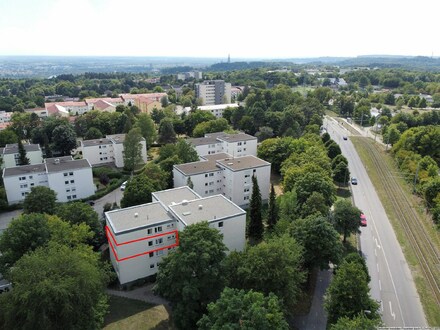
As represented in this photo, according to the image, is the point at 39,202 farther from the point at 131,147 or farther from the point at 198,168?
the point at 131,147

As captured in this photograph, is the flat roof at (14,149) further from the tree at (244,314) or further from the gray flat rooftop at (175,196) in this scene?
the tree at (244,314)

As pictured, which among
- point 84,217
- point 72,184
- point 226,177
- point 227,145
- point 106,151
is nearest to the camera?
point 84,217

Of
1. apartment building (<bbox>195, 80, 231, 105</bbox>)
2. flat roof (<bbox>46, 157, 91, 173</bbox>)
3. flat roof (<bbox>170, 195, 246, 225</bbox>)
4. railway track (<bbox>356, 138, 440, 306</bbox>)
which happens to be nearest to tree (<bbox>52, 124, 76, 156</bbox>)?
flat roof (<bbox>46, 157, 91, 173</bbox>)

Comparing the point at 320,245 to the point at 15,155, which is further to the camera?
the point at 15,155

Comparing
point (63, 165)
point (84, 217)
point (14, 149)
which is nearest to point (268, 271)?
point (84, 217)

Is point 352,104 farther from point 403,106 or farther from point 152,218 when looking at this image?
point 152,218

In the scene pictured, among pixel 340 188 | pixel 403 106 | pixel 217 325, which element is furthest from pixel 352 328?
pixel 403 106

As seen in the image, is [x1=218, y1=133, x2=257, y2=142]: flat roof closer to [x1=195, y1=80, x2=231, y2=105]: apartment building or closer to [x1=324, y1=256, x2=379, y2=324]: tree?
[x1=324, y1=256, x2=379, y2=324]: tree
